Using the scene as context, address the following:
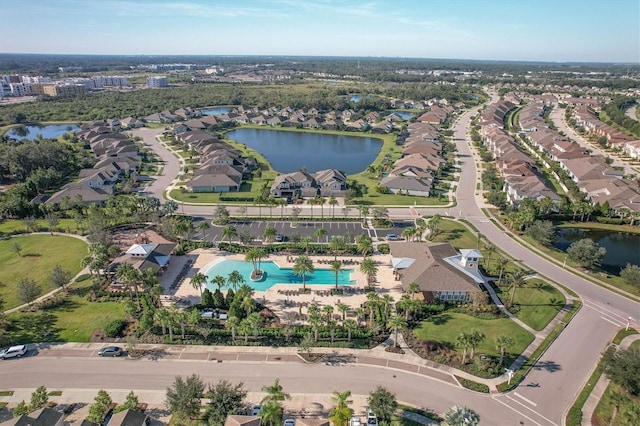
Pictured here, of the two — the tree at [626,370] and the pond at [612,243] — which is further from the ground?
the tree at [626,370]

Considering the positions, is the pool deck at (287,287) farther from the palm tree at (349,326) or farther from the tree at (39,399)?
the tree at (39,399)

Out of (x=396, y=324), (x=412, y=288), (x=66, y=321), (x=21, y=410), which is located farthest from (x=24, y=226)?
(x=396, y=324)

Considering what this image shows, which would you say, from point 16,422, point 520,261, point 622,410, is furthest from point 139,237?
→ point 622,410

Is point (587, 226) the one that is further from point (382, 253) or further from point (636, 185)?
point (382, 253)

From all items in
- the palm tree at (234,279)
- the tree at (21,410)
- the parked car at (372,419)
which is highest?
the palm tree at (234,279)

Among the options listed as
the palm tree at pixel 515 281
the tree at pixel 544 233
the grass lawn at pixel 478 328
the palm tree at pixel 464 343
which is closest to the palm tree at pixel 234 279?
the grass lawn at pixel 478 328

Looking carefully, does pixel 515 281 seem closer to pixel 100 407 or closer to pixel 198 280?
pixel 198 280

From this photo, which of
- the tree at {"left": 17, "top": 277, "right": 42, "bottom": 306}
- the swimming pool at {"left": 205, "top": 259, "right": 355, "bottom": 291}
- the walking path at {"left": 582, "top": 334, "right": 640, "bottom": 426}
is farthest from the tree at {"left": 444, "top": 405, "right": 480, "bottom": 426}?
the tree at {"left": 17, "top": 277, "right": 42, "bottom": 306}
